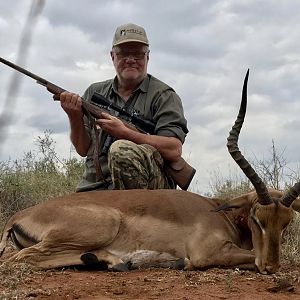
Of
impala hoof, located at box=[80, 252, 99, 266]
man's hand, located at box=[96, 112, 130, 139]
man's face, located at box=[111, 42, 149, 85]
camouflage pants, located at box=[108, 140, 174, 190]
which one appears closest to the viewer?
impala hoof, located at box=[80, 252, 99, 266]

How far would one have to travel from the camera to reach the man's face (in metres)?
6.98

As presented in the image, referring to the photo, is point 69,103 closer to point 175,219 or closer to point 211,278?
point 175,219

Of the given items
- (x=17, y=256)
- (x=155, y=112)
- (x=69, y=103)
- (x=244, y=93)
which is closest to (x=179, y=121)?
(x=155, y=112)

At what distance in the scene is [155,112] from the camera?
6.92 metres

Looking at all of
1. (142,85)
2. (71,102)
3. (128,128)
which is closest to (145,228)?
(128,128)

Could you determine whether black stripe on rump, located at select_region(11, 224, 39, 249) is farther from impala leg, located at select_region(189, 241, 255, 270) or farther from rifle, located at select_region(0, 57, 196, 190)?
rifle, located at select_region(0, 57, 196, 190)

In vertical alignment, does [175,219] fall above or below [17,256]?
above

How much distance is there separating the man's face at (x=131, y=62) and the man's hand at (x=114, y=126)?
68cm

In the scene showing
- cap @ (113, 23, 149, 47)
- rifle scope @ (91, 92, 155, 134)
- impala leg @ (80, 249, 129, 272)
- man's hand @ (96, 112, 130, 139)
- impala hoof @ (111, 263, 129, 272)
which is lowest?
impala hoof @ (111, 263, 129, 272)

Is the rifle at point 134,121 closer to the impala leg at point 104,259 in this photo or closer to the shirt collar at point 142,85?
the shirt collar at point 142,85

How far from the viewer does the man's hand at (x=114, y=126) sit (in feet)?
21.2

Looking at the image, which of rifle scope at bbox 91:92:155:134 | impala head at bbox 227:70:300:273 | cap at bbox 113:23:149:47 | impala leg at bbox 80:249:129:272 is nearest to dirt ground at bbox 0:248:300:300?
impala head at bbox 227:70:300:273

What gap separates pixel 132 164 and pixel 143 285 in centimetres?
213

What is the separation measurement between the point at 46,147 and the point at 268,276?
8.37 metres
